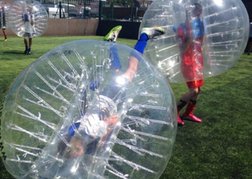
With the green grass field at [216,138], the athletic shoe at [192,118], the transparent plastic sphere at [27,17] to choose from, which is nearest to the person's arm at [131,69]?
the green grass field at [216,138]

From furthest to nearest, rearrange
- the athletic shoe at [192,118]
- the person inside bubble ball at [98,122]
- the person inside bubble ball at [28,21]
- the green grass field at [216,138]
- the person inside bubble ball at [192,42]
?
the person inside bubble ball at [28,21], the athletic shoe at [192,118], the person inside bubble ball at [192,42], the green grass field at [216,138], the person inside bubble ball at [98,122]

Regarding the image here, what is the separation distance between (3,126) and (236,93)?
5.47 metres

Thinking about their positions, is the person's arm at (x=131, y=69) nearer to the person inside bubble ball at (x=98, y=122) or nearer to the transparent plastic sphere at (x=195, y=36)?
the person inside bubble ball at (x=98, y=122)

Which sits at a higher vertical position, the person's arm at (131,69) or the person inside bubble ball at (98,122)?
the person's arm at (131,69)

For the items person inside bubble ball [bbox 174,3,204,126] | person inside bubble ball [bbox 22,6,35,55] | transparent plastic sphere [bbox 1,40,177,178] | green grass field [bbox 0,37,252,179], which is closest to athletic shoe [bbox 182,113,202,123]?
green grass field [bbox 0,37,252,179]

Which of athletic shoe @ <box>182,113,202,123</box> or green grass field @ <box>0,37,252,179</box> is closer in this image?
green grass field @ <box>0,37,252,179</box>

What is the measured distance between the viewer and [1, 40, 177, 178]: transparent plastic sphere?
6.29ft

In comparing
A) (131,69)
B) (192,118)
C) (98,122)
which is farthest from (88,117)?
(192,118)

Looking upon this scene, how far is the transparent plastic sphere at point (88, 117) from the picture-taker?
192 centimetres

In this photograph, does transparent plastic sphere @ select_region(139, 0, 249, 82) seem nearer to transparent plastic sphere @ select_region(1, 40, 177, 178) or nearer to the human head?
the human head

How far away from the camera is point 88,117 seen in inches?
77.6

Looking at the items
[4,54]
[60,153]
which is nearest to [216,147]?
[60,153]

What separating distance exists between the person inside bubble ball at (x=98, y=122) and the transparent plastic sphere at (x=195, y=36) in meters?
1.88

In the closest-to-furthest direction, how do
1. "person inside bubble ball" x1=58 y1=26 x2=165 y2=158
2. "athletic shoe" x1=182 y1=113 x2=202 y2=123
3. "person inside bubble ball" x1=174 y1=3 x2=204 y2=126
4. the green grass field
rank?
"person inside bubble ball" x1=58 y1=26 x2=165 y2=158 < the green grass field < "person inside bubble ball" x1=174 y1=3 x2=204 y2=126 < "athletic shoe" x1=182 y1=113 x2=202 y2=123
